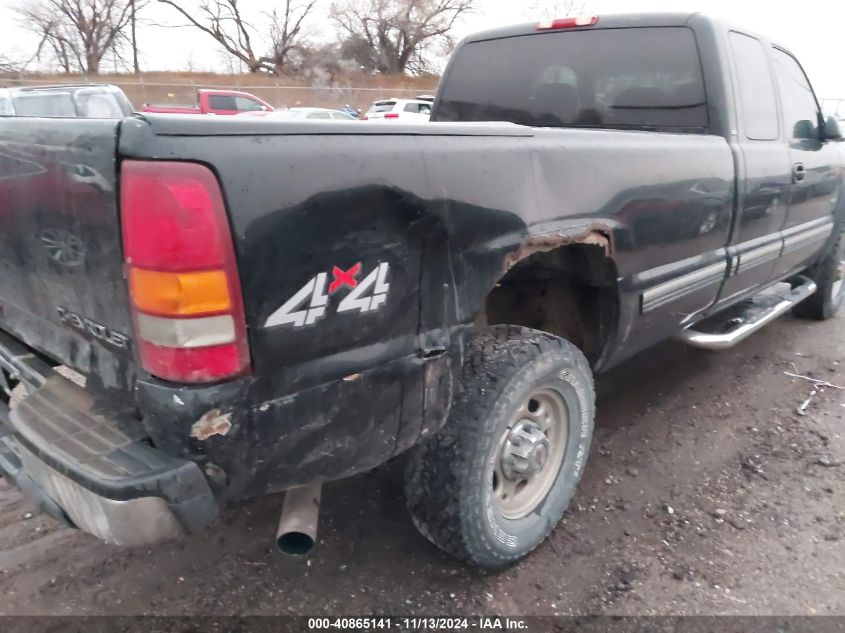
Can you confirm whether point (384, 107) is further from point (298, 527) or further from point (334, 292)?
point (334, 292)

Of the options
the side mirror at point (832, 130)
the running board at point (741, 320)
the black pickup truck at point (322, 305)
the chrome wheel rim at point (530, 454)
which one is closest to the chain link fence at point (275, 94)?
the running board at point (741, 320)

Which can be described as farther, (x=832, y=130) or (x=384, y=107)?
(x=384, y=107)

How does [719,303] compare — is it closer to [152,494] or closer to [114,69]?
[152,494]

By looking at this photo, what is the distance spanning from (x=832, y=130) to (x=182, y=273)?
4226 mm

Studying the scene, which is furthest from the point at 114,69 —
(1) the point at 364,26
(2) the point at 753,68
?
(2) the point at 753,68

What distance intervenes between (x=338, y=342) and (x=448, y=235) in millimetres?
456

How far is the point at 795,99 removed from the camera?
13.5 feet

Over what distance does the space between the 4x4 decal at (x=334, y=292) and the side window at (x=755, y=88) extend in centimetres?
257

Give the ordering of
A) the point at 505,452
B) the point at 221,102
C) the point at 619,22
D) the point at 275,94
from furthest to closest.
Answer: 1. the point at 275,94
2. the point at 221,102
3. the point at 619,22
4. the point at 505,452

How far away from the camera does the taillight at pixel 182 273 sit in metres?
1.43

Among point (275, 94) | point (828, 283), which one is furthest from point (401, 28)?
point (828, 283)

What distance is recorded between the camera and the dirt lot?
2277 mm

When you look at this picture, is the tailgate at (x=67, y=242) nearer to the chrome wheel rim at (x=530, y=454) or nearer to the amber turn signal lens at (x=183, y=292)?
the amber turn signal lens at (x=183, y=292)

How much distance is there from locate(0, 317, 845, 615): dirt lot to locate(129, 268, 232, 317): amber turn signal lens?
4.10 feet
